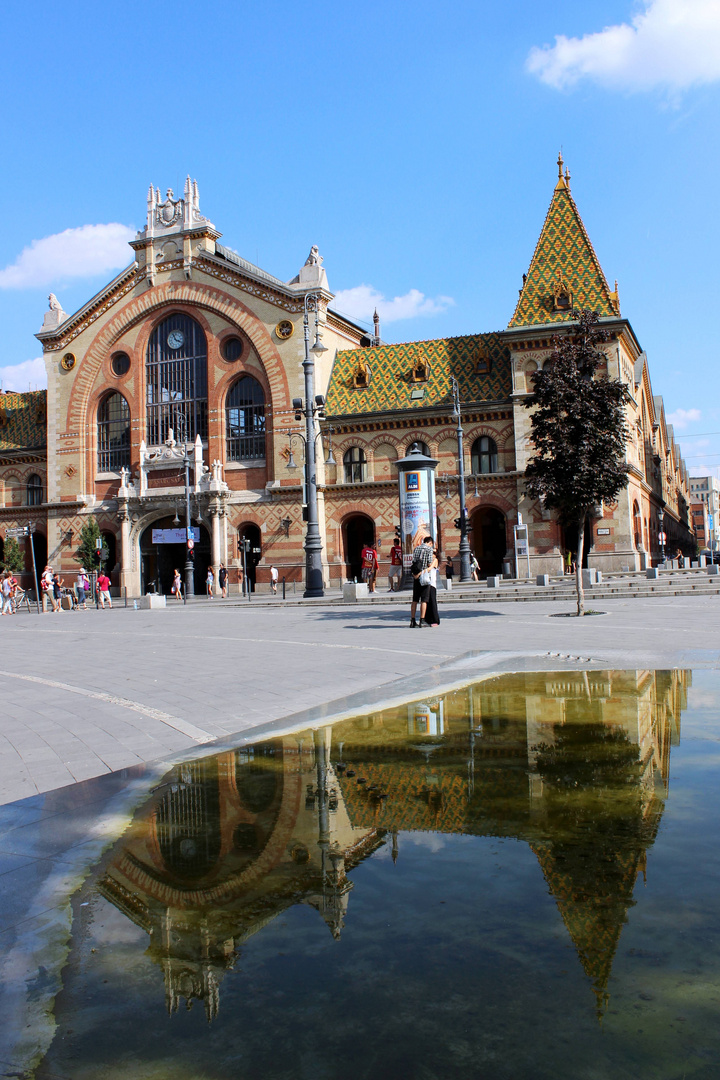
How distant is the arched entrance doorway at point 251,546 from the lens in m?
45.6

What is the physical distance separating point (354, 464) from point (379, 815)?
41318 mm

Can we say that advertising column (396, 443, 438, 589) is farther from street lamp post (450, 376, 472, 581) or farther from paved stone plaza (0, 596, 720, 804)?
paved stone plaza (0, 596, 720, 804)

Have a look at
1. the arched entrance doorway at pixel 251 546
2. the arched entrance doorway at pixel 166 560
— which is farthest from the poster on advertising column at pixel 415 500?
the arched entrance doorway at pixel 166 560

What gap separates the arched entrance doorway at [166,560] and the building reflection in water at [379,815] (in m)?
41.0

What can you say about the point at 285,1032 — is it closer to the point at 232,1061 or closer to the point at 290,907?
the point at 232,1061

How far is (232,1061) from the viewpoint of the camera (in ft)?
7.55

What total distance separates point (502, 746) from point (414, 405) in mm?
39171

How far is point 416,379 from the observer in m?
45.3

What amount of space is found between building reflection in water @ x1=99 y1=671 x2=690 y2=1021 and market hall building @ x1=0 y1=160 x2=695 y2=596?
34400 mm

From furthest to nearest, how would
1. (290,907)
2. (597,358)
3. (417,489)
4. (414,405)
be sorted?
(414,405) < (417,489) < (597,358) < (290,907)

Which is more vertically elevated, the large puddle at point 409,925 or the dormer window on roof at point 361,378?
the dormer window on roof at point 361,378

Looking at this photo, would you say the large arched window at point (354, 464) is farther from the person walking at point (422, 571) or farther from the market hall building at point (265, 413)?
the person walking at point (422, 571)

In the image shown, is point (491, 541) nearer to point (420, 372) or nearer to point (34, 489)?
point (420, 372)

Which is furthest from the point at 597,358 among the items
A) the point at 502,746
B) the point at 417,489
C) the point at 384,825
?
the point at 384,825
